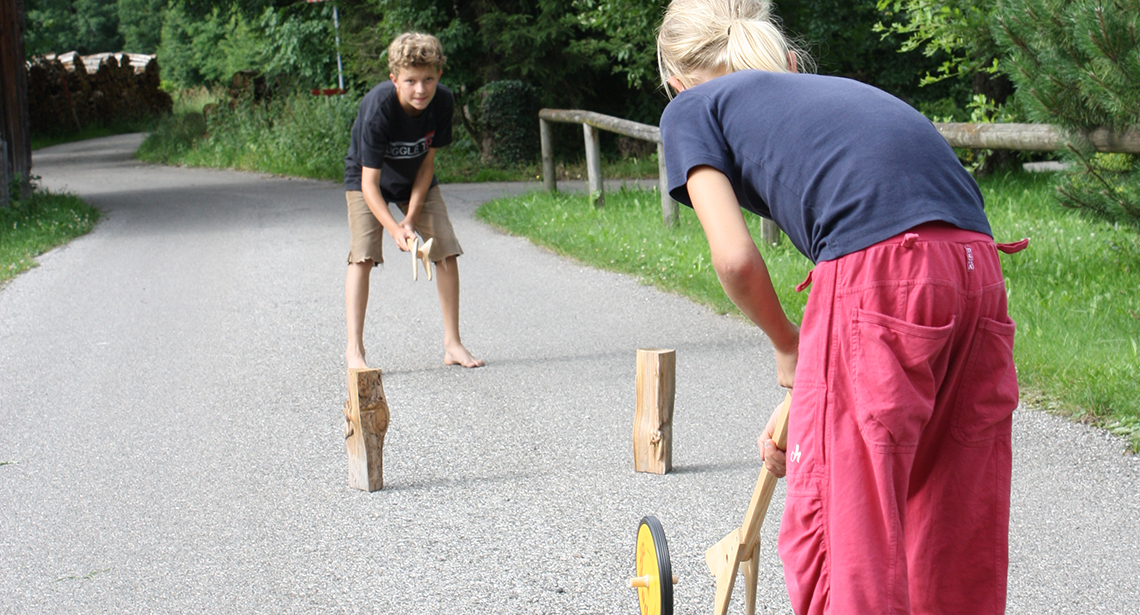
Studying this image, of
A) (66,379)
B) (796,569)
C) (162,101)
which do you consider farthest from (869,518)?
(162,101)

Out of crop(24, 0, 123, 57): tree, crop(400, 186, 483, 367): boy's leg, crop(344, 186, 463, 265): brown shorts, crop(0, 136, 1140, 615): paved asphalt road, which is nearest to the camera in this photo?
crop(0, 136, 1140, 615): paved asphalt road

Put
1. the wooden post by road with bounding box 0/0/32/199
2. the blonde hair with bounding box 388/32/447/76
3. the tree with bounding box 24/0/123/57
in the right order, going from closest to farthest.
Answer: the blonde hair with bounding box 388/32/447/76, the wooden post by road with bounding box 0/0/32/199, the tree with bounding box 24/0/123/57

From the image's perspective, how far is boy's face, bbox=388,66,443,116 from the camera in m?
5.14

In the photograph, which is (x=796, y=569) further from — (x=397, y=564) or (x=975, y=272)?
(x=397, y=564)

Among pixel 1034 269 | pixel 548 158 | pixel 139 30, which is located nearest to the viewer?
pixel 1034 269

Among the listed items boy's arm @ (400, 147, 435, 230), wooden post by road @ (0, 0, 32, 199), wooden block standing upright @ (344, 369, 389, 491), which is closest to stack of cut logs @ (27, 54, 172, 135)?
wooden post by road @ (0, 0, 32, 199)

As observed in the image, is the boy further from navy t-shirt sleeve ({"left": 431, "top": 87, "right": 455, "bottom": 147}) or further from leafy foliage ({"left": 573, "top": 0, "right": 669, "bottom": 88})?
leafy foliage ({"left": 573, "top": 0, "right": 669, "bottom": 88})

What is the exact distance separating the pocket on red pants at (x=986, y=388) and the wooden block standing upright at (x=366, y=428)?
2512 mm

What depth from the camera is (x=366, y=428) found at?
3969mm

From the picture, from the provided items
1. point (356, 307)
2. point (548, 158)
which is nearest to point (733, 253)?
point (356, 307)

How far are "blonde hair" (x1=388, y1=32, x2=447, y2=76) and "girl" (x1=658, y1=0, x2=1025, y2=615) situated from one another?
3257 millimetres

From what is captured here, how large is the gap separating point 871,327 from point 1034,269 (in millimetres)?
5456

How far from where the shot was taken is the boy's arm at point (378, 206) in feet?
17.3

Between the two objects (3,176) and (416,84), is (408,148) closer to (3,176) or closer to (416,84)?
(416,84)
